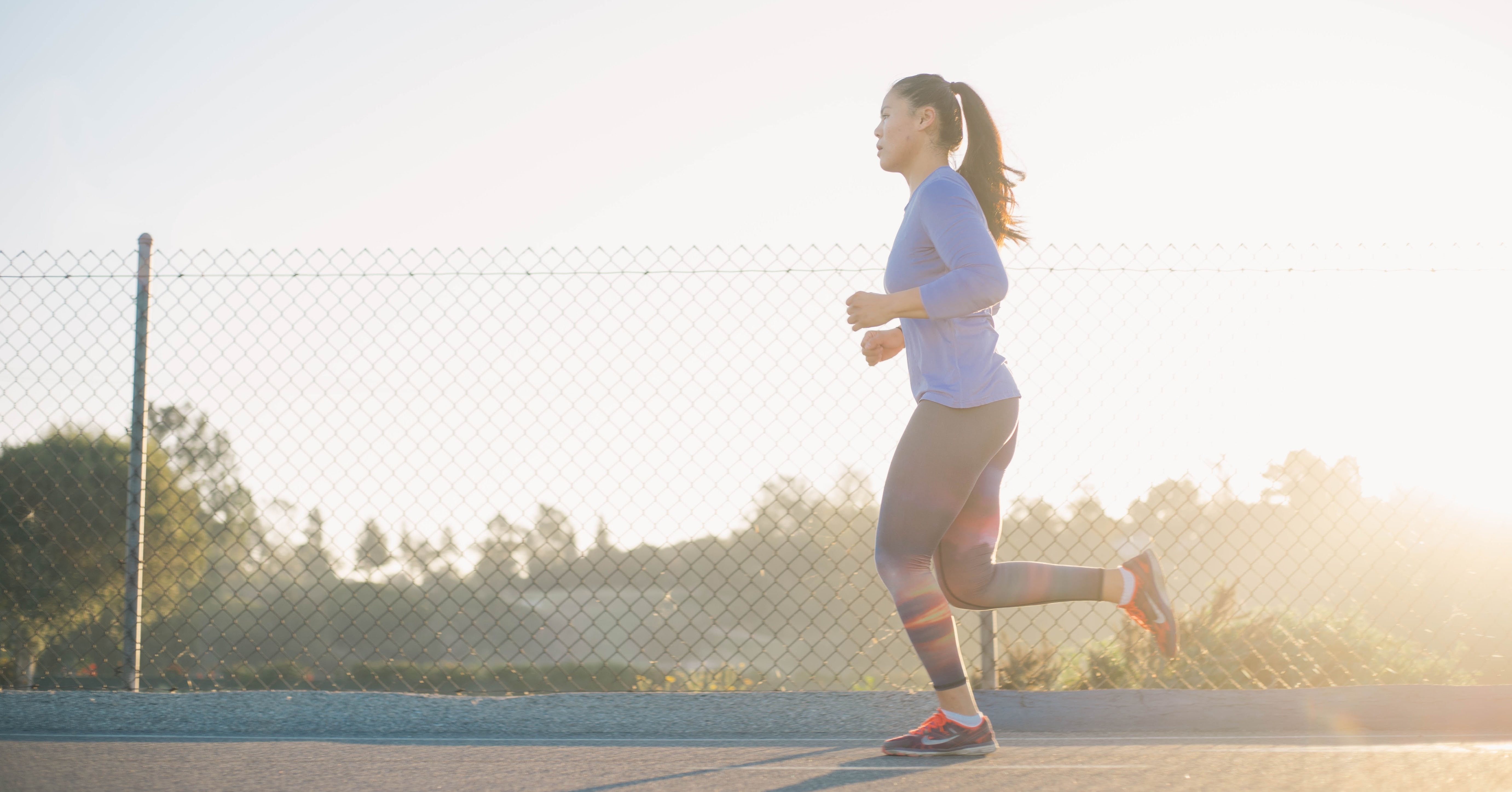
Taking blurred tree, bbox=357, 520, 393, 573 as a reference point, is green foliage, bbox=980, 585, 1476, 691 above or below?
below

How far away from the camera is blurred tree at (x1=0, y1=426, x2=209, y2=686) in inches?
137

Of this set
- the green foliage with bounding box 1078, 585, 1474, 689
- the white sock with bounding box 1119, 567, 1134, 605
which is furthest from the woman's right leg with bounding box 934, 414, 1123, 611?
the green foliage with bounding box 1078, 585, 1474, 689

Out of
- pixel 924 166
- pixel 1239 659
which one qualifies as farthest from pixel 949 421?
pixel 1239 659

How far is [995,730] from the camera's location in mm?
2688

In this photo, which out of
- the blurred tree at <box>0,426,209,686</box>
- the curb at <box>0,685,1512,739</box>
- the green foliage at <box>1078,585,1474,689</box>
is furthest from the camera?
the blurred tree at <box>0,426,209,686</box>

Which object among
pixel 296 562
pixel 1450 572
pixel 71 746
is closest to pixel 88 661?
pixel 296 562

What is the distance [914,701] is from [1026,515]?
0.93m

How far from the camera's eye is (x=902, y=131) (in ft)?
7.13

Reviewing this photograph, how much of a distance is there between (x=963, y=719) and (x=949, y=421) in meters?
0.69

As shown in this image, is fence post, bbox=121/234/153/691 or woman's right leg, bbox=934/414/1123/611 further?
fence post, bbox=121/234/153/691

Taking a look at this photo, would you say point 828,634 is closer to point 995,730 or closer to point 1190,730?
point 995,730

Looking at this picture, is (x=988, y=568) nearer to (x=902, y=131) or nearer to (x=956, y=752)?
(x=956, y=752)

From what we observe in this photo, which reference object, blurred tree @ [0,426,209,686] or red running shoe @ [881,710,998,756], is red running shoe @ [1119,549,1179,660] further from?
blurred tree @ [0,426,209,686]

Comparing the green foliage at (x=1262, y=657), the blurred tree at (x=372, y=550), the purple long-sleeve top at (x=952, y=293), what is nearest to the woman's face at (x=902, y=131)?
the purple long-sleeve top at (x=952, y=293)
